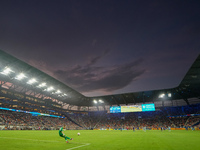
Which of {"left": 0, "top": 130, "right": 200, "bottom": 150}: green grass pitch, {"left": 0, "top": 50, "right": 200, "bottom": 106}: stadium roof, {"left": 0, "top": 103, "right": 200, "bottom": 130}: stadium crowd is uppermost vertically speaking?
{"left": 0, "top": 50, "right": 200, "bottom": 106}: stadium roof

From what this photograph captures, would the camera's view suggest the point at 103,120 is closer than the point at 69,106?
Yes

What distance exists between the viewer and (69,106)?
274 feet

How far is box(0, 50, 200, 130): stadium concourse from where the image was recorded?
39344mm

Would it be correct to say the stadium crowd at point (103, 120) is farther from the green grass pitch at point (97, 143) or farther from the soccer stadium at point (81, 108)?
the green grass pitch at point (97, 143)

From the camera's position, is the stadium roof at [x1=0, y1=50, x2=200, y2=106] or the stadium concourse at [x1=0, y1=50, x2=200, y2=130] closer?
the stadium roof at [x1=0, y1=50, x2=200, y2=106]

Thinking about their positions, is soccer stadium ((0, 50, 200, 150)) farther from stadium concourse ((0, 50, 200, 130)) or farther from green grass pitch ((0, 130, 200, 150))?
green grass pitch ((0, 130, 200, 150))

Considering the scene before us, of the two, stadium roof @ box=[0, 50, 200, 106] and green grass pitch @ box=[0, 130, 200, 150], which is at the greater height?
stadium roof @ box=[0, 50, 200, 106]

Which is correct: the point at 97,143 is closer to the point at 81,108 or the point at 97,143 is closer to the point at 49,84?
the point at 49,84

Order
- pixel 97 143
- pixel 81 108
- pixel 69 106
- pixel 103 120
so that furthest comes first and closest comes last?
pixel 81 108 < pixel 69 106 < pixel 103 120 < pixel 97 143

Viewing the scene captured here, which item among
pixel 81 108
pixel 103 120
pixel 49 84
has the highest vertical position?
pixel 49 84

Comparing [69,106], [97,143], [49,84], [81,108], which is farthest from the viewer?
[81,108]

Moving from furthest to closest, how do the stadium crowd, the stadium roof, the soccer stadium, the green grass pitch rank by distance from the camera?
the stadium crowd, the soccer stadium, the stadium roof, the green grass pitch

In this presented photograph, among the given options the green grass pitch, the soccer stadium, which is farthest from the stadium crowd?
the green grass pitch

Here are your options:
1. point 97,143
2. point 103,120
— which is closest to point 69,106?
point 103,120
